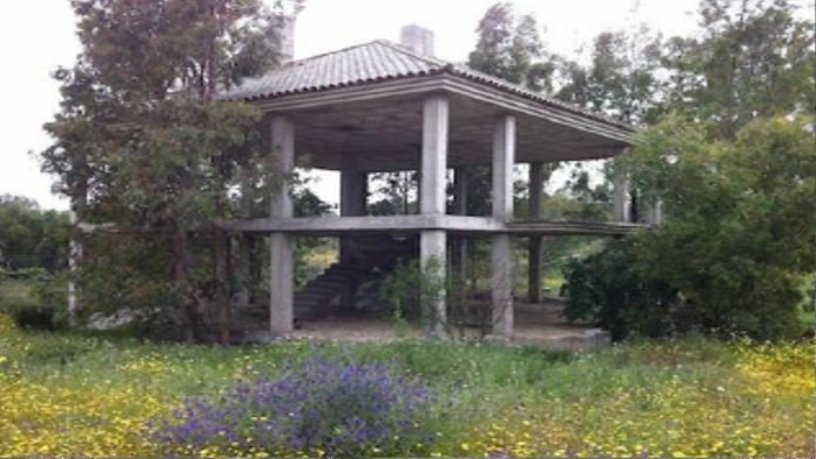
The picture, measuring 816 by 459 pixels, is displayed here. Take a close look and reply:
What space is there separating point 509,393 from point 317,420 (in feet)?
9.61

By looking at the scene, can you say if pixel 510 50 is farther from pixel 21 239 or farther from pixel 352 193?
pixel 21 239

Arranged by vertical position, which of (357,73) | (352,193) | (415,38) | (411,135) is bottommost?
(352,193)

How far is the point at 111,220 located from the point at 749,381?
10.3 meters

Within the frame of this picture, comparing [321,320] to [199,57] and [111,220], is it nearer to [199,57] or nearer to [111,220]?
[111,220]

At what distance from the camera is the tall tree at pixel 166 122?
494 inches

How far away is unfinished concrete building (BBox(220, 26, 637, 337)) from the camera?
1315cm

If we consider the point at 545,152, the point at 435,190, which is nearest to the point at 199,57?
the point at 435,190

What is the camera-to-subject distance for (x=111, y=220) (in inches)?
551

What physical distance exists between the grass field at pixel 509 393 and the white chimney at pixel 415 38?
8778 mm

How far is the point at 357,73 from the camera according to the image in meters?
14.3

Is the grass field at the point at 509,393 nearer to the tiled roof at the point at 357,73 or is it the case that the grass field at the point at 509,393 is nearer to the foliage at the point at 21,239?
the tiled roof at the point at 357,73

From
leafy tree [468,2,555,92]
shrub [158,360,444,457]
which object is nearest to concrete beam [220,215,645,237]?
shrub [158,360,444,457]

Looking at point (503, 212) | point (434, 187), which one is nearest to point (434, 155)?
point (434, 187)

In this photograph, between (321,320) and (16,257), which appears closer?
(321,320)
